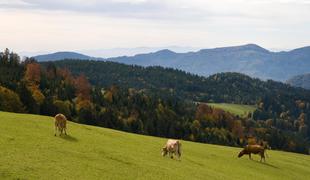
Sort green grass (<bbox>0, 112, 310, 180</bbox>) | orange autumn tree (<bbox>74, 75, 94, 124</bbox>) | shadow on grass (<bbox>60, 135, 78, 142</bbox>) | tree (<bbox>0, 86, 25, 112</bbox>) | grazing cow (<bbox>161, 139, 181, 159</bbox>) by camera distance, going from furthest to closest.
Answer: orange autumn tree (<bbox>74, 75, 94, 124</bbox>)
tree (<bbox>0, 86, 25, 112</bbox>)
grazing cow (<bbox>161, 139, 181, 159</bbox>)
shadow on grass (<bbox>60, 135, 78, 142</bbox>)
green grass (<bbox>0, 112, 310, 180</bbox>)

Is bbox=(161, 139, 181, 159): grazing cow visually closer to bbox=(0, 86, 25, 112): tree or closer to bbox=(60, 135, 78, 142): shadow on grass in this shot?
bbox=(60, 135, 78, 142): shadow on grass

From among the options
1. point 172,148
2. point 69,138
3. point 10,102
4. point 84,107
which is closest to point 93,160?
point 69,138

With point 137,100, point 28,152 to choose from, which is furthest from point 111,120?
point 28,152

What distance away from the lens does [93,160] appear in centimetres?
3556

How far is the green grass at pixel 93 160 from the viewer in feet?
97.5

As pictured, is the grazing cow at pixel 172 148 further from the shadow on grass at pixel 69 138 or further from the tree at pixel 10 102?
the tree at pixel 10 102

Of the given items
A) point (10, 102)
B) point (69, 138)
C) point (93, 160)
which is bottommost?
point (93, 160)

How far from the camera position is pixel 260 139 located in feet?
623

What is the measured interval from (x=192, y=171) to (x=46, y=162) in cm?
1526

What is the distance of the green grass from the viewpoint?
29728mm

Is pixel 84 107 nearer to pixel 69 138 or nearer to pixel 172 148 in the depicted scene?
pixel 172 148

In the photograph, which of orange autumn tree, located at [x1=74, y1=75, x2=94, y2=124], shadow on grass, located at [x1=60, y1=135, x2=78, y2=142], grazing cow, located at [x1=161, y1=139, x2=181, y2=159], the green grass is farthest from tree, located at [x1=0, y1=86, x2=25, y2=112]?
grazing cow, located at [x1=161, y1=139, x2=181, y2=159]

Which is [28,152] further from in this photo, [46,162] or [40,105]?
[40,105]

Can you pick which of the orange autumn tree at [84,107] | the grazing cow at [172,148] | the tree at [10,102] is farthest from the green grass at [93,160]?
the orange autumn tree at [84,107]
